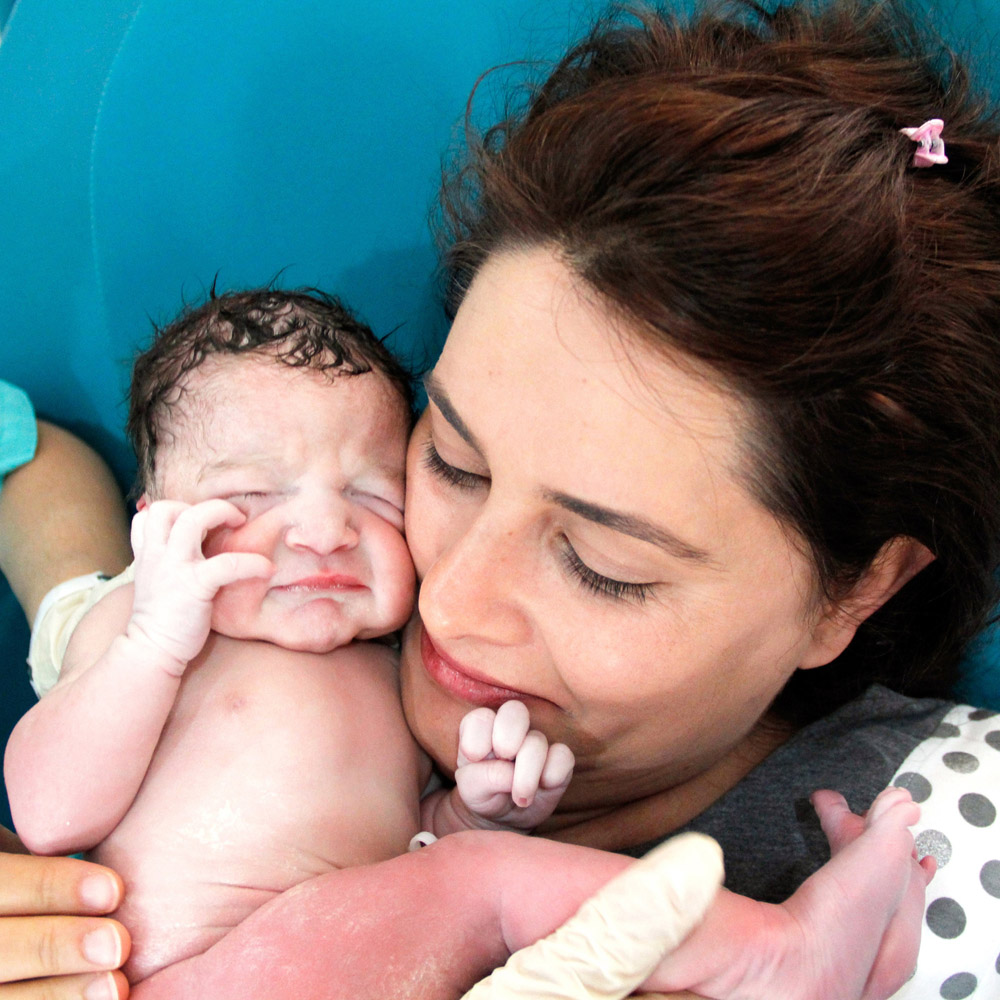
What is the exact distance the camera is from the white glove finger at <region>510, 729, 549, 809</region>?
107 centimetres

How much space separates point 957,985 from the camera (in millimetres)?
1156

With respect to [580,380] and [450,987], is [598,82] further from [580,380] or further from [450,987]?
[450,987]

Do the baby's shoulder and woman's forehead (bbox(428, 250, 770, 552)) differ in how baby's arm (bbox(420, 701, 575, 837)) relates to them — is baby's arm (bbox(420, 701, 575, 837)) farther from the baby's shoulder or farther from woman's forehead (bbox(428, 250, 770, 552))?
the baby's shoulder

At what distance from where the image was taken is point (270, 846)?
1103 millimetres

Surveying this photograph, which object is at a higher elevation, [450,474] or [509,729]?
[450,474]

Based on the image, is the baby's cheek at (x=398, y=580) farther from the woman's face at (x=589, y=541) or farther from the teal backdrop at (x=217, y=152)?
the teal backdrop at (x=217, y=152)

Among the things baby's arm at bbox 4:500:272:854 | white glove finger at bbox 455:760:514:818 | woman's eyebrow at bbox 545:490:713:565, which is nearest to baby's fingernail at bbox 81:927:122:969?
baby's arm at bbox 4:500:272:854

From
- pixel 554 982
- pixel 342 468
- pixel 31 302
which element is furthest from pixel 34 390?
pixel 554 982

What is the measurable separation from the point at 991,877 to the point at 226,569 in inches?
40.4

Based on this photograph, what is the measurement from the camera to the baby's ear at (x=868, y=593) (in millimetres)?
1110

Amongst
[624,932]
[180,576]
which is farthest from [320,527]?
[624,932]

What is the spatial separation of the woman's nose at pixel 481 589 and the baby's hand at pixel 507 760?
109mm

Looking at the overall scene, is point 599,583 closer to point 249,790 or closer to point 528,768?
point 528,768

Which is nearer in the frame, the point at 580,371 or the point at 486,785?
the point at 580,371
